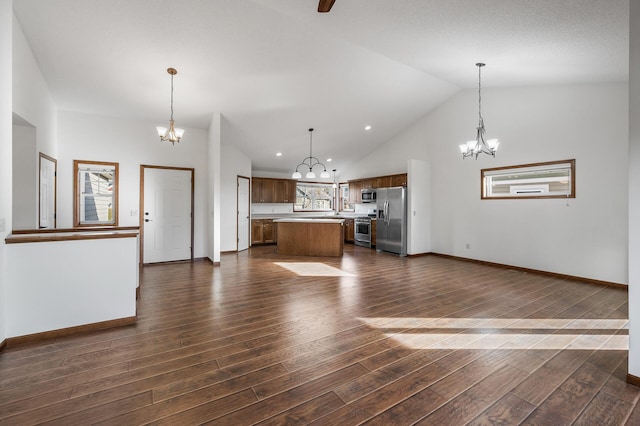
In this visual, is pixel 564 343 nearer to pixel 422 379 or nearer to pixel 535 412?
pixel 535 412

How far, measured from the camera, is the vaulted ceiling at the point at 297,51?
10.2 feet

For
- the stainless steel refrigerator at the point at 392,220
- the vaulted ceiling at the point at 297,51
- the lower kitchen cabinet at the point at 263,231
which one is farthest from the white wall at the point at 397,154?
the lower kitchen cabinet at the point at 263,231

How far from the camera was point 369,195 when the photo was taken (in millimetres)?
8688

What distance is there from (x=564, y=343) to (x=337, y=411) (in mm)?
2315

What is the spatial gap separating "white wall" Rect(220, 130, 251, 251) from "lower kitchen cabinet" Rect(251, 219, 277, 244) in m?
1.17

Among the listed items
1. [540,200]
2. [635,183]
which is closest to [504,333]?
[635,183]

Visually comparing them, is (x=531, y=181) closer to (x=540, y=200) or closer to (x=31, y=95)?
(x=540, y=200)

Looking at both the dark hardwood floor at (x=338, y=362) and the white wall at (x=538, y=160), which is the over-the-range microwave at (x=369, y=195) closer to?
the white wall at (x=538, y=160)

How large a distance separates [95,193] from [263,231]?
171 inches

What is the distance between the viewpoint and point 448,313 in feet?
10.7

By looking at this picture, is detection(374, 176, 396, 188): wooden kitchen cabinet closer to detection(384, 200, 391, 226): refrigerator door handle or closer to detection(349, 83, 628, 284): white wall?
detection(384, 200, 391, 226): refrigerator door handle

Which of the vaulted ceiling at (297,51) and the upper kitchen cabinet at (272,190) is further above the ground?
the vaulted ceiling at (297,51)

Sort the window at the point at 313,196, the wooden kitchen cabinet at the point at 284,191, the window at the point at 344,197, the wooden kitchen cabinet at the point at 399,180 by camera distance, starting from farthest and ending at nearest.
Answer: the window at the point at 344,197 → the window at the point at 313,196 → the wooden kitchen cabinet at the point at 284,191 → the wooden kitchen cabinet at the point at 399,180

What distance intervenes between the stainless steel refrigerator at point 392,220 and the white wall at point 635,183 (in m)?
5.09
